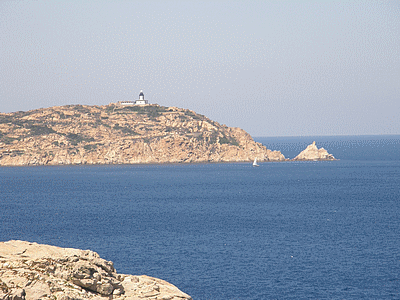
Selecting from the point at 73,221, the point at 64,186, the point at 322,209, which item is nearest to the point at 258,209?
the point at 322,209

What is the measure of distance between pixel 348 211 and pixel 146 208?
4051 cm

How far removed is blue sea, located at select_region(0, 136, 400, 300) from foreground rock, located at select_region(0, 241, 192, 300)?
62.4ft

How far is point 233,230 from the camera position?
77.0 metres

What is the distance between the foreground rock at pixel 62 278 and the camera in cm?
2338

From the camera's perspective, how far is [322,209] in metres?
99.8

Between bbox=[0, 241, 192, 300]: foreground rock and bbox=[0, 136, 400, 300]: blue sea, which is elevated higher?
bbox=[0, 241, 192, 300]: foreground rock

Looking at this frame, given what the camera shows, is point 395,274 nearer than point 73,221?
Yes

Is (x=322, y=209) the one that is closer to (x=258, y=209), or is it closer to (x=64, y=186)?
(x=258, y=209)

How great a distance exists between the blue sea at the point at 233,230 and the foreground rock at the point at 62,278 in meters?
19.0

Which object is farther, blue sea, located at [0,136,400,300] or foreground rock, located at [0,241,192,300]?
blue sea, located at [0,136,400,300]

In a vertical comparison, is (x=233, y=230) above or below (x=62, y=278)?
below

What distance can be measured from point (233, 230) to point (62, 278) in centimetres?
5374

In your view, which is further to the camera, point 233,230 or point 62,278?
point 233,230

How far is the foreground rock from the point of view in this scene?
23377 mm
